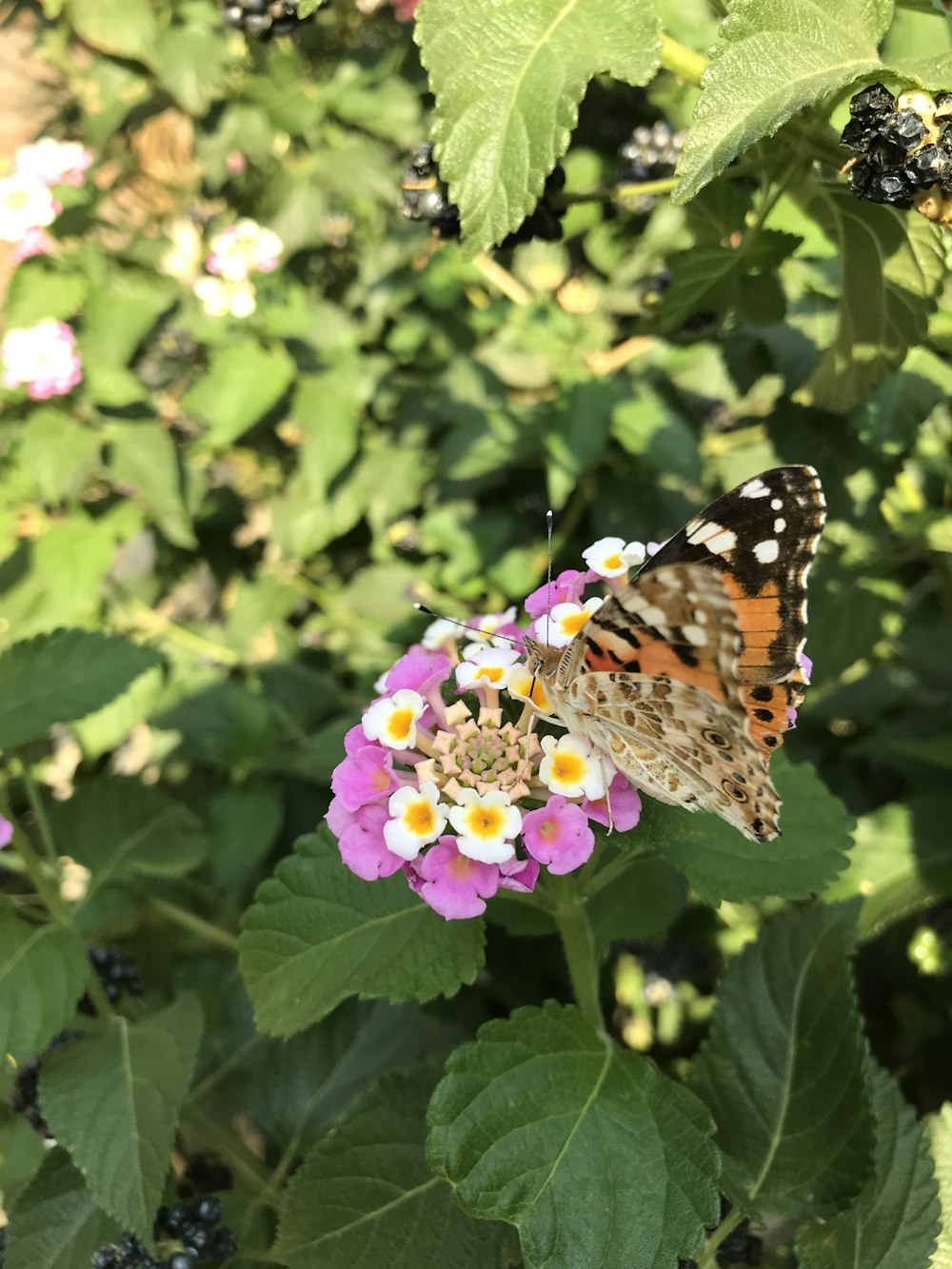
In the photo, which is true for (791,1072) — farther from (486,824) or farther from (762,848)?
(486,824)

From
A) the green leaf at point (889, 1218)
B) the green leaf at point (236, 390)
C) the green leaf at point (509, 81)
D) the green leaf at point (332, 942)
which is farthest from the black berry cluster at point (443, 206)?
the green leaf at point (889, 1218)

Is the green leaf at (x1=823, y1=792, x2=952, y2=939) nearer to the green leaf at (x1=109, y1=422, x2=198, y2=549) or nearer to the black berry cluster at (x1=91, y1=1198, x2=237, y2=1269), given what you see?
the black berry cluster at (x1=91, y1=1198, x2=237, y2=1269)

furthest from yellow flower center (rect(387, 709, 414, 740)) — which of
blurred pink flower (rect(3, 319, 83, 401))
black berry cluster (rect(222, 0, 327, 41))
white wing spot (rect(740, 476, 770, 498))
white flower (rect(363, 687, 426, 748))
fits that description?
blurred pink flower (rect(3, 319, 83, 401))

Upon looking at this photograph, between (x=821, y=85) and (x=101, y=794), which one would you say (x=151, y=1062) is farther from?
(x=821, y=85)

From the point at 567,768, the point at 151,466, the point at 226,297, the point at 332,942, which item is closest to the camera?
the point at 567,768

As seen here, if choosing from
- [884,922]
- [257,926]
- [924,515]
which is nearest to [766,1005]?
[884,922]

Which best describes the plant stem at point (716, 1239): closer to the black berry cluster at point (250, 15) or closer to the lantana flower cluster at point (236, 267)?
the black berry cluster at point (250, 15)

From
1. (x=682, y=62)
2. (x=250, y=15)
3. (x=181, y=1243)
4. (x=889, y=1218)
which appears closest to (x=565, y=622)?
(x=682, y=62)
